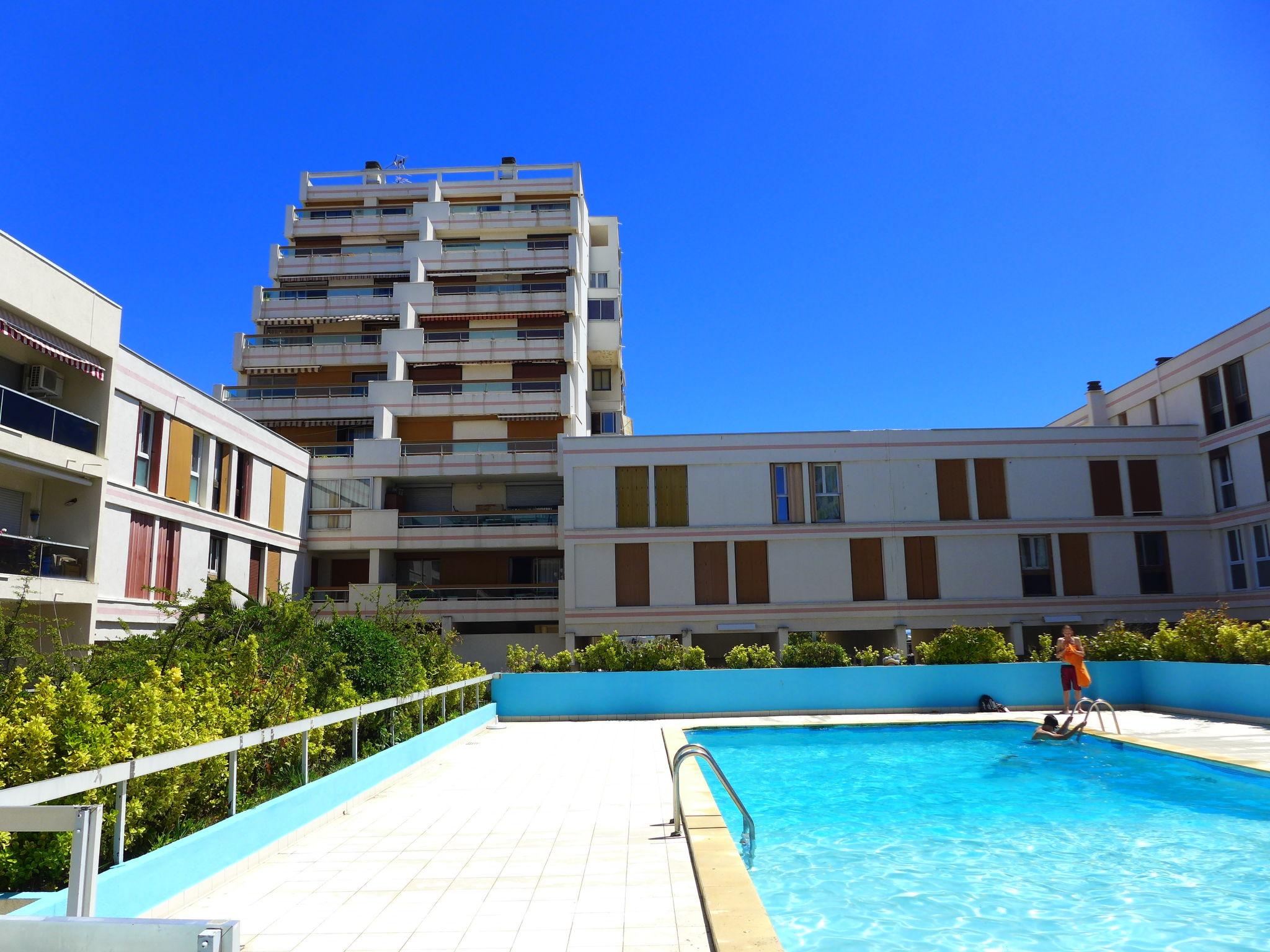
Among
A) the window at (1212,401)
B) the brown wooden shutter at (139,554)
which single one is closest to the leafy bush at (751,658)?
the brown wooden shutter at (139,554)

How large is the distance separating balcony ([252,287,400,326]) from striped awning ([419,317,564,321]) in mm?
1663

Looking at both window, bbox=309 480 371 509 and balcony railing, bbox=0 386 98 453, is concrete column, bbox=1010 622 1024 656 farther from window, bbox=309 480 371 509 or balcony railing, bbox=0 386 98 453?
balcony railing, bbox=0 386 98 453

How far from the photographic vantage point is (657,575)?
30438 mm

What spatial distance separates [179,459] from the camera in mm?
23891

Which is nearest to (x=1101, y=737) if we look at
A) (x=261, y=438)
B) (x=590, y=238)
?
(x=261, y=438)

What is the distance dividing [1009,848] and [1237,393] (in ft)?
84.4

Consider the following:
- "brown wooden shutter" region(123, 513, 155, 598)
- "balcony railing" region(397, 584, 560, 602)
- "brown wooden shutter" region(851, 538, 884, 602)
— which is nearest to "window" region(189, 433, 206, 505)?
"brown wooden shutter" region(123, 513, 155, 598)

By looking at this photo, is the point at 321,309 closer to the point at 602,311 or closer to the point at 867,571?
the point at 602,311

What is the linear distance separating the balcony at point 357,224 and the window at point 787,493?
22.5 meters

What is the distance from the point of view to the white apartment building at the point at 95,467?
17609 mm

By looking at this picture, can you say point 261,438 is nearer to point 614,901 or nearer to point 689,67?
point 689,67

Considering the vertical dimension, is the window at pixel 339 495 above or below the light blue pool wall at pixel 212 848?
above

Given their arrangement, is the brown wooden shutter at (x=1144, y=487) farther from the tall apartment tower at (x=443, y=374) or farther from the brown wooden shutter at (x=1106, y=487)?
the tall apartment tower at (x=443, y=374)

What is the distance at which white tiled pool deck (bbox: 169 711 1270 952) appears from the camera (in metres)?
5.23
